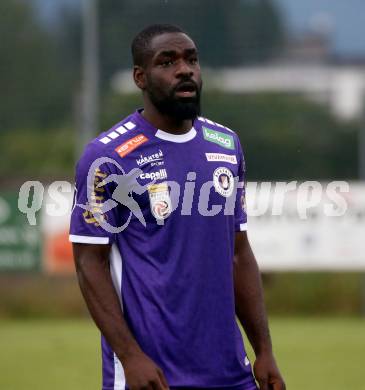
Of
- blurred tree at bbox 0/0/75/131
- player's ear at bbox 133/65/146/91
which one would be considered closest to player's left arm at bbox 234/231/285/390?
player's ear at bbox 133/65/146/91

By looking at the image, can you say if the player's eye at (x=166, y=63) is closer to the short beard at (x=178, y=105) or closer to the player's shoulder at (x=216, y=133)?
the short beard at (x=178, y=105)

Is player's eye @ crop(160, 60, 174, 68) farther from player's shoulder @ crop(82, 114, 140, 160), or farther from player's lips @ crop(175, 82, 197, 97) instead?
player's shoulder @ crop(82, 114, 140, 160)

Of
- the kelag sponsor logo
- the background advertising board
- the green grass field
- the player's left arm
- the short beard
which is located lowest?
the green grass field

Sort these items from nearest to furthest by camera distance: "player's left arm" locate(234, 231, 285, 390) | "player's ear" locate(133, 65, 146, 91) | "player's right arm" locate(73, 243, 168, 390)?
1. "player's right arm" locate(73, 243, 168, 390)
2. "player's ear" locate(133, 65, 146, 91)
3. "player's left arm" locate(234, 231, 285, 390)

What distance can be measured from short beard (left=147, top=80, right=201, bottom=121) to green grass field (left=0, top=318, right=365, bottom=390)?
19.5ft

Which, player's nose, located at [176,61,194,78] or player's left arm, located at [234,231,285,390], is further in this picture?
player's left arm, located at [234,231,285,390]

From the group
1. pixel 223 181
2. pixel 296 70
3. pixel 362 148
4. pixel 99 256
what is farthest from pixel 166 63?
pixel 296 70

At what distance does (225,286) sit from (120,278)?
395 mm

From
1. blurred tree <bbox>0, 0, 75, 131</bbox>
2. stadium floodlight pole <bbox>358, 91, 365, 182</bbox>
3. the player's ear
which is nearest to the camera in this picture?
the player's ear

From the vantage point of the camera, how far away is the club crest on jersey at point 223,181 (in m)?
4.54

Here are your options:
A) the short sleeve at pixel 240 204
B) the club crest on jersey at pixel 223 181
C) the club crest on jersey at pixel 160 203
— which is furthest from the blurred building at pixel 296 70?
the club crest on jersey at pixel 160 203

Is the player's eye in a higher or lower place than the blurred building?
lower

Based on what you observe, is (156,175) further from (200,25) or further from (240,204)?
(200,25)

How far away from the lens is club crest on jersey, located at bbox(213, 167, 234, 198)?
454 centimetres
